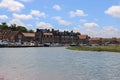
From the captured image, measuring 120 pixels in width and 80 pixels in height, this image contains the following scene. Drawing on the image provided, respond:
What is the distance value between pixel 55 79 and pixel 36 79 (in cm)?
211

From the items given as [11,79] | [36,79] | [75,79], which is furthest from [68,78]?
[11,79]

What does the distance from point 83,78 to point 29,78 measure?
615cm

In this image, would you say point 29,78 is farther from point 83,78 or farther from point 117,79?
point 117,79

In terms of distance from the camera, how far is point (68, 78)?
124ft

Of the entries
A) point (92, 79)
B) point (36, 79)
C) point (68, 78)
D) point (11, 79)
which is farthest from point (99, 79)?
point (11, 79)

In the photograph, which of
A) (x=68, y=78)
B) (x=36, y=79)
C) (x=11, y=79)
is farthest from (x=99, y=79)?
(x=11, y=79)

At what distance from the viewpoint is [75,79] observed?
3647cm

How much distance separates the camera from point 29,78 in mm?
37188

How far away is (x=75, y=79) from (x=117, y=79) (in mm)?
4677

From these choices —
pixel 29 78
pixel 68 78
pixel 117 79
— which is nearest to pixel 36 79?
pixel 29 78

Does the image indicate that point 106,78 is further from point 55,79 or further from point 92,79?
point 55,79

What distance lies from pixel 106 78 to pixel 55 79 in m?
5.90

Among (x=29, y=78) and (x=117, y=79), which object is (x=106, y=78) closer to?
(x=117, y=79)

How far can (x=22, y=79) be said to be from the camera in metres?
36.1
